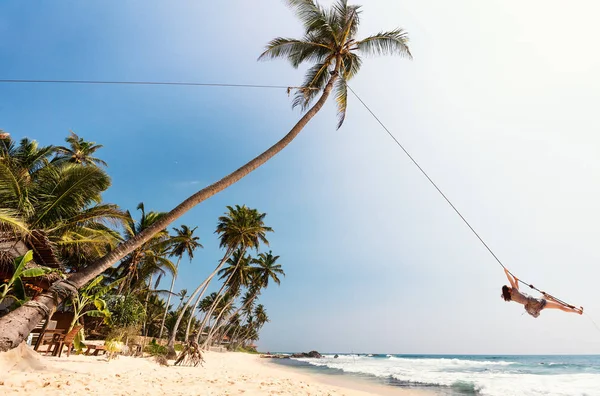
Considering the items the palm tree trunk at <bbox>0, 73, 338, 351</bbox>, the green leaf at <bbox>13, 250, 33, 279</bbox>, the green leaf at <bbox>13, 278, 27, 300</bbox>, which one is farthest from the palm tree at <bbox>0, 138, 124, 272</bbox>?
the palm tree trunk at <bbox>0, 73, 338, 351</bbox>

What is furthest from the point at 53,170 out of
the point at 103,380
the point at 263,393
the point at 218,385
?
the point at 263,393

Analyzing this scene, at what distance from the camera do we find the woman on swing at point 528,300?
6.70 m

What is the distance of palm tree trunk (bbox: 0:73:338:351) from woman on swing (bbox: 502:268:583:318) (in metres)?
6.36

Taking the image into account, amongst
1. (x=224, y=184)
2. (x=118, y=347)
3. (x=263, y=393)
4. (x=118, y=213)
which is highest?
(x=118, y=213)

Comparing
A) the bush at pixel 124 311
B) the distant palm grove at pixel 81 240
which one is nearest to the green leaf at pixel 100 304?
the distant palm grove at pixel 81 240

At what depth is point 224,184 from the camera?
325 inches

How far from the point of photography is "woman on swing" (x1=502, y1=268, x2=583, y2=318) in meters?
6.70

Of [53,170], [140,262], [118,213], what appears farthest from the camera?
[140,262]

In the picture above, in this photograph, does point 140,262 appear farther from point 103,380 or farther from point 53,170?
point 103,380

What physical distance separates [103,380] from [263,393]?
3.51 m

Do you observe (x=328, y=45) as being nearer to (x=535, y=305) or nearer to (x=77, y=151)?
(x=535, y=305)

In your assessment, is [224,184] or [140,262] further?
[140,262]

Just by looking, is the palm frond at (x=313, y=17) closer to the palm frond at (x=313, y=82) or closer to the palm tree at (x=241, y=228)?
the palm frond at (x=313, y=82)

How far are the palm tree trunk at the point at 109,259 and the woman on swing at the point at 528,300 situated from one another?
6.36 metres
